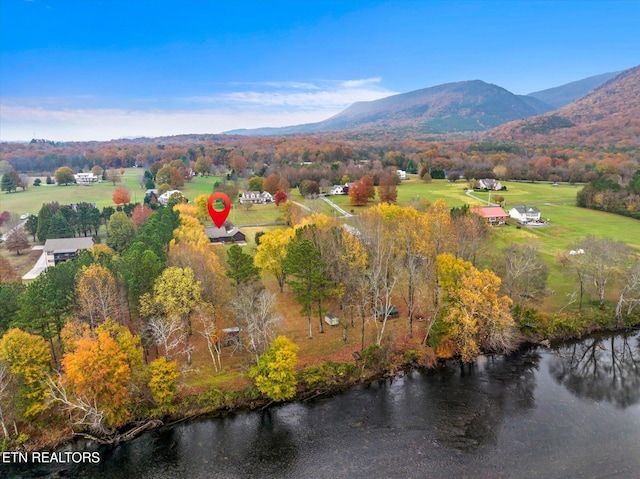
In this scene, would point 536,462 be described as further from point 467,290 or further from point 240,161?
point 240,161

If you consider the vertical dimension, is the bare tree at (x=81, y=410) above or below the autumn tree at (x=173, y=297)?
below

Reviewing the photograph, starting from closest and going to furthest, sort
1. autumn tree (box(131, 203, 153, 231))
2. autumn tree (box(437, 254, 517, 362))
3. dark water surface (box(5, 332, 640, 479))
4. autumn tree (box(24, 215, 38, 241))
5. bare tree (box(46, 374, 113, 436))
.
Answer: dark water surface (box(5, 332, 640, 479)) → bare tree (box(46, 374, 113, 436)) → autumn tree (box(437, 254, 517, 362)) → autumn tree (box(131, 203, 153, 231)) → autumn tree (box(24, 215, 38, 241))

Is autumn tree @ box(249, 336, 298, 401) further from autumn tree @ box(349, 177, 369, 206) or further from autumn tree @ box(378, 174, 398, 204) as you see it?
autumn tree @ box(378, 174, 398, 204)

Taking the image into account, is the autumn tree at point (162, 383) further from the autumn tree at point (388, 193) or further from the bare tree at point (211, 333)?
the autumn tree at point (388, 193)

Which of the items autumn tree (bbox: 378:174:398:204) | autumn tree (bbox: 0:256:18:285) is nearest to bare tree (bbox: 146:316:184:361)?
autumn tree (bbox: 0:256:18:285)

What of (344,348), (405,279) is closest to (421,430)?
(344,348)

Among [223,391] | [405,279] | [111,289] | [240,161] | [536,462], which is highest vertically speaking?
[240,161]

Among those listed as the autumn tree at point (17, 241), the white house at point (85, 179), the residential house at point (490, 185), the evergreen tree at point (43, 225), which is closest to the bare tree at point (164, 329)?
the autumn tree at point (17, 241)
